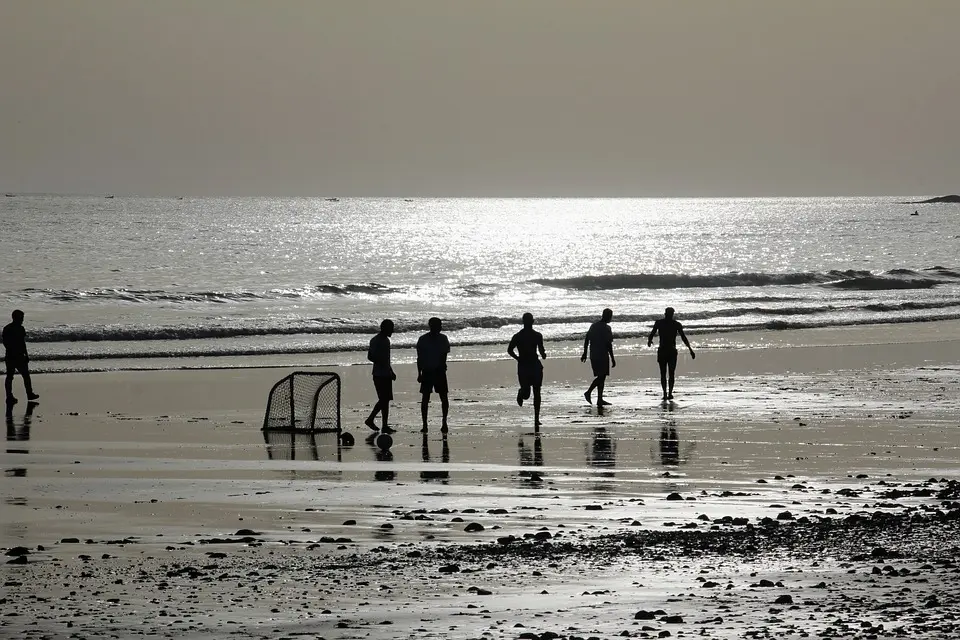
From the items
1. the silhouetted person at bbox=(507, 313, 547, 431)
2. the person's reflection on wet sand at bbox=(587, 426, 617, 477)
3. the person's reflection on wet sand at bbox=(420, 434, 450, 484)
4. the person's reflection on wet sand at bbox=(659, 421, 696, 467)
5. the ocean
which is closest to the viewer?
the person's reflection on wet sand at bbox=(420, 434, 450, 484)

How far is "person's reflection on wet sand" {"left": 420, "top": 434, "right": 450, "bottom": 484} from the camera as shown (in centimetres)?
1301

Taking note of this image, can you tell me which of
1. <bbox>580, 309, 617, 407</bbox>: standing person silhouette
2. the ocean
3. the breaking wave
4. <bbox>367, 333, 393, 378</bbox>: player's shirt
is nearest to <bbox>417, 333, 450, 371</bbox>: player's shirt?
<bbox>367, 333, 393, 378</bbox>: player's shirt

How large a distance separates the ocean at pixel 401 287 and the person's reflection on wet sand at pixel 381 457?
470 inches

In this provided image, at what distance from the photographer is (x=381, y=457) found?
14750 millimetres

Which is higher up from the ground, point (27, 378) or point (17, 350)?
point (17, 350)

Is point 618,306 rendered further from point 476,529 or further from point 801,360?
point 476,529

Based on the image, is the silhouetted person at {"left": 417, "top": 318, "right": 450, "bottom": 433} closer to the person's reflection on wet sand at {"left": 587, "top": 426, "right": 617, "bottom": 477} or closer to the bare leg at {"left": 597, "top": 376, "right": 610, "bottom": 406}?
the person's reflection on wet sand at {"left": 587, "top": 426, "right": 617, "bottom": 477}

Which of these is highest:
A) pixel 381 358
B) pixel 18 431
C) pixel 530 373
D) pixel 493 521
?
pixel 381 358

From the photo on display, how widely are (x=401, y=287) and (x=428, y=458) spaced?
49.0 meters

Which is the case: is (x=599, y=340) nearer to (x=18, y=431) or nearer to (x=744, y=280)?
(x=18, y=431)

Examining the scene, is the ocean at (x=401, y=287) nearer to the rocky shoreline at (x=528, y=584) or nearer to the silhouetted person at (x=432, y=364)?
the silhouetted person at (x=432, y=364)

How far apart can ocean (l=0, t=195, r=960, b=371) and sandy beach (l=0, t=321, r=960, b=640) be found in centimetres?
1175

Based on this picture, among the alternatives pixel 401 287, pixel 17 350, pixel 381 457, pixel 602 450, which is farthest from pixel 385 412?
pixel 401 287

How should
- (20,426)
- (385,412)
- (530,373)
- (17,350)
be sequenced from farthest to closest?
(17,350) → (530,373) → (20,426) → (385,412)
